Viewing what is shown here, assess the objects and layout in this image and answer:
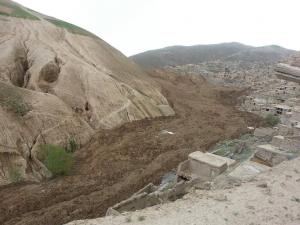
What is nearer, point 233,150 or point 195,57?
point 233,150

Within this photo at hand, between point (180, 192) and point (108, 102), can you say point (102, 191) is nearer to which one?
point (180, 192)

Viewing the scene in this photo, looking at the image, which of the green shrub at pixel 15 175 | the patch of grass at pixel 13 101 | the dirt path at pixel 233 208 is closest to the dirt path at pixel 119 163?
the green shrub at pixel 15 175

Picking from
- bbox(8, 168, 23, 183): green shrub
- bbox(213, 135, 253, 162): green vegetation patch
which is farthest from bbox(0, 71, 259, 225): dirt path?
bbox(213, 135, 253, 162): green vegetation patch

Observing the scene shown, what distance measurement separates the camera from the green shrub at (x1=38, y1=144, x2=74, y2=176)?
553 inches

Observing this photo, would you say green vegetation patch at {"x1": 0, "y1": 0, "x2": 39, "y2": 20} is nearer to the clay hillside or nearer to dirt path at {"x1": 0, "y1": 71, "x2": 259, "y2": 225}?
dirt path at {"x1": 0, "y1": 71, "x2": 259, "y2": 225}

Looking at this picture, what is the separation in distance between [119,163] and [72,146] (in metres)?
2.88

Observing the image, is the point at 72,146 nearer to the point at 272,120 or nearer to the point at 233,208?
the point at 233,208

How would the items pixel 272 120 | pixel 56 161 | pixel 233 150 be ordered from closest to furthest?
pixel 56 161
pixel 233 150
pixel 272 120

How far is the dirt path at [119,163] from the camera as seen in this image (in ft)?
36.0

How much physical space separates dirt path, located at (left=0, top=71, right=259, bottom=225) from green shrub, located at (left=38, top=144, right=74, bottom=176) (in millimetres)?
477

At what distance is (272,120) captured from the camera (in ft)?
75.0

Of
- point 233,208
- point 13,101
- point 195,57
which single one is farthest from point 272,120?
point 195,57

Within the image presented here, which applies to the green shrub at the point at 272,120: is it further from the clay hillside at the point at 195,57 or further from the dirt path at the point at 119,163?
the clay hillside at the point at 195,57

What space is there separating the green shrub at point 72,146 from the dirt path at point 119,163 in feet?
1.18
